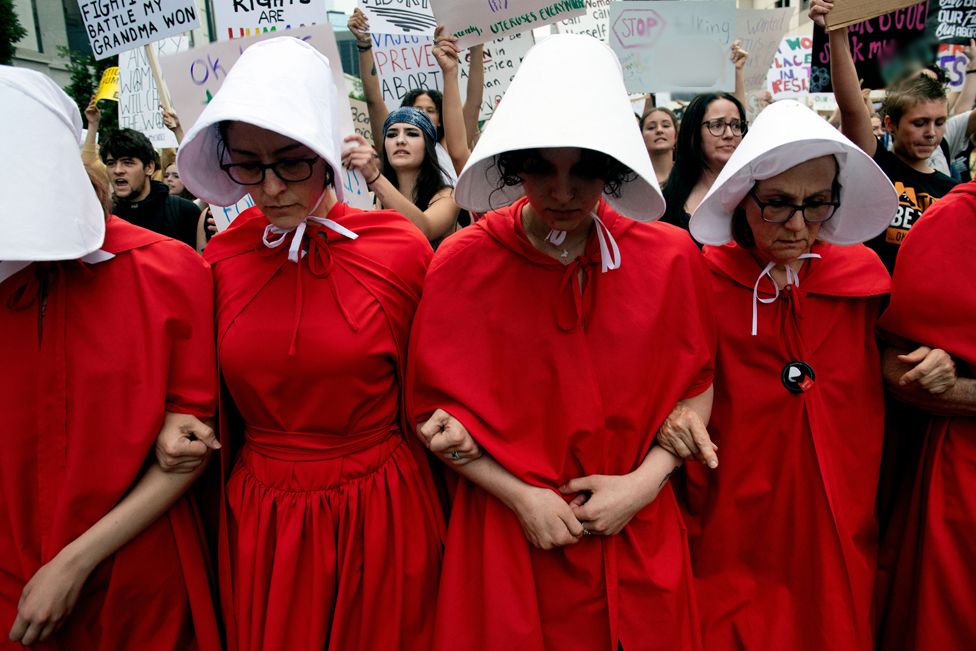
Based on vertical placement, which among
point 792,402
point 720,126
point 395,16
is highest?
point 395,16

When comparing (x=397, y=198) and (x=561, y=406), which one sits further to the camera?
(x=397, y=198)

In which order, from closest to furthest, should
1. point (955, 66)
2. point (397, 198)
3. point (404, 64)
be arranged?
point (397, 198) → point (404, 64) → point (955, 66)

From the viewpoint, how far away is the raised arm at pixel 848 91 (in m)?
2.94

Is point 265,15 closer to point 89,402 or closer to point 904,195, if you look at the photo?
point 89,402

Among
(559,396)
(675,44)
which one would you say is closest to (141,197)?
(559,396)

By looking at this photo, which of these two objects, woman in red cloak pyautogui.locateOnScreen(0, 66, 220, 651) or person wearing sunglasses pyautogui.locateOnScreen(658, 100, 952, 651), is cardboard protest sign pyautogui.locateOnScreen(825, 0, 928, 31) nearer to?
person wearing sunglasses pyautogui.locateOnScreen(658, 100, 952, 651)

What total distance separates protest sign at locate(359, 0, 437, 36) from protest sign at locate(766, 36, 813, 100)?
4.87 metres

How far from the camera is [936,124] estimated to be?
3.24 metres

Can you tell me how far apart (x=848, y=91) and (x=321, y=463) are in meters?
2.79

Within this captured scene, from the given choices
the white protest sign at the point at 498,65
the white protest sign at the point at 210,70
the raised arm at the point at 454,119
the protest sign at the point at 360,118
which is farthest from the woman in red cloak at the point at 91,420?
the white protest sign at the point at 498,65

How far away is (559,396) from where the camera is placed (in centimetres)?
190

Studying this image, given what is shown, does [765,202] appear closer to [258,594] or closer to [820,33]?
[258,594]

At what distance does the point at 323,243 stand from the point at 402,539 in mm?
956

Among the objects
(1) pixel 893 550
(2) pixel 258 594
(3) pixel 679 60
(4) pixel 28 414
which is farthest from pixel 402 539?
(3) pixel 679 60
